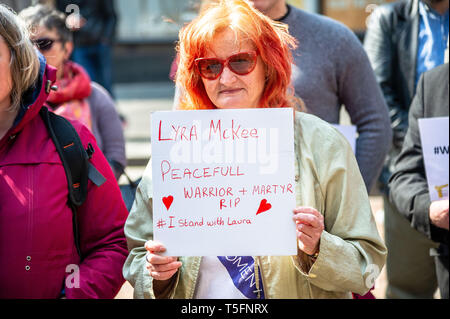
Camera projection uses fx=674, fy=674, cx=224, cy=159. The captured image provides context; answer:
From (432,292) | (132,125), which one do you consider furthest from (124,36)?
(432,292)

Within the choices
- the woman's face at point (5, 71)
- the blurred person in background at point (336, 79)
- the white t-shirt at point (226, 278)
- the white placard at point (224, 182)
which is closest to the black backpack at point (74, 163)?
the woman's face at point (5, 71)

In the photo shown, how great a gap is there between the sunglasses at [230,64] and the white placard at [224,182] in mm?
172

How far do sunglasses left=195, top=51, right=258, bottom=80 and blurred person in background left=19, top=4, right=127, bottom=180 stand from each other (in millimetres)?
1672

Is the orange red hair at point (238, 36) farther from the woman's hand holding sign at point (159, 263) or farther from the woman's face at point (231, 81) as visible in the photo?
the woman's hand holding sign at point (159, 263)

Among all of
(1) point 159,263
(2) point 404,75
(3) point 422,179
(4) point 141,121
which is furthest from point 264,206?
(4) point 141,121

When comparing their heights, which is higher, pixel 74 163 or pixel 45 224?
pixel 74 163

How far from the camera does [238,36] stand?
2.07 meters

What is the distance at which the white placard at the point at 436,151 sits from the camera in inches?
102

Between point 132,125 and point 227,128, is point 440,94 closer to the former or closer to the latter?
point 227,128

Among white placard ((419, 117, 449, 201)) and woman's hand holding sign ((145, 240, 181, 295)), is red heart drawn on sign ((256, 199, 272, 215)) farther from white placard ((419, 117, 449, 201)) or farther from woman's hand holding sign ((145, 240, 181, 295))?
white placard ((419, 117, 449, 201))

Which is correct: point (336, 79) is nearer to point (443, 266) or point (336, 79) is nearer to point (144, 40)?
point (443, 266)

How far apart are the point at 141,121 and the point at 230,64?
21.1 ft

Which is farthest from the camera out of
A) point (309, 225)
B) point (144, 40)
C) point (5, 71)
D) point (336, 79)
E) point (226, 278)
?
point (144, 40)
